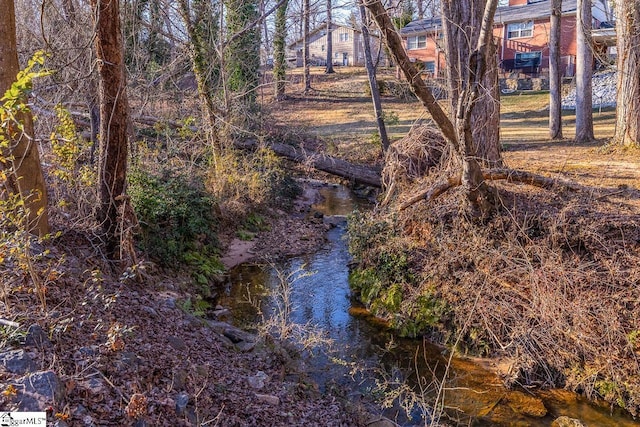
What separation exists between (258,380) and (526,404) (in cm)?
348

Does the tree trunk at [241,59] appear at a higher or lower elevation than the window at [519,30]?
lower

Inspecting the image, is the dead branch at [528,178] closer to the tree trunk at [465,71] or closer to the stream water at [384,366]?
the tree trunk at [465,71]

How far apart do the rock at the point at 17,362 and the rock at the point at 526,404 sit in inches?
215

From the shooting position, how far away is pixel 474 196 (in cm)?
840

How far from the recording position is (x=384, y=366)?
7.27 metres

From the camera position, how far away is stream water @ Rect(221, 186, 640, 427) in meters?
6.17

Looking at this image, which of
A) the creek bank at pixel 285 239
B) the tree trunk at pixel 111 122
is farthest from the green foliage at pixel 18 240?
the creek bank at pixel 285 239

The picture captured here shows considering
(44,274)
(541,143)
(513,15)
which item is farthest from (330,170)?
(513,15)

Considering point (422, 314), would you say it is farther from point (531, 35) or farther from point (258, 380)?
point (531, 35)

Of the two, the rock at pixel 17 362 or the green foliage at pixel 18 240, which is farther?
the green foliage at pixel 18 240

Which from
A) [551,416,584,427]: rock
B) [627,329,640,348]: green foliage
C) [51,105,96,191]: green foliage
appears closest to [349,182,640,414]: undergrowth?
[627,329,640,348]: green foliage

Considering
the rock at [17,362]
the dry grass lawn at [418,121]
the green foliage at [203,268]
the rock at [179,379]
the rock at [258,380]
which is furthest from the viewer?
the dry grass lawn at [418,121]

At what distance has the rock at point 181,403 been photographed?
162 inches

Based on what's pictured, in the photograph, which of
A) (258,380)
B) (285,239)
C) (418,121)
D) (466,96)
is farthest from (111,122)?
(418,121)
